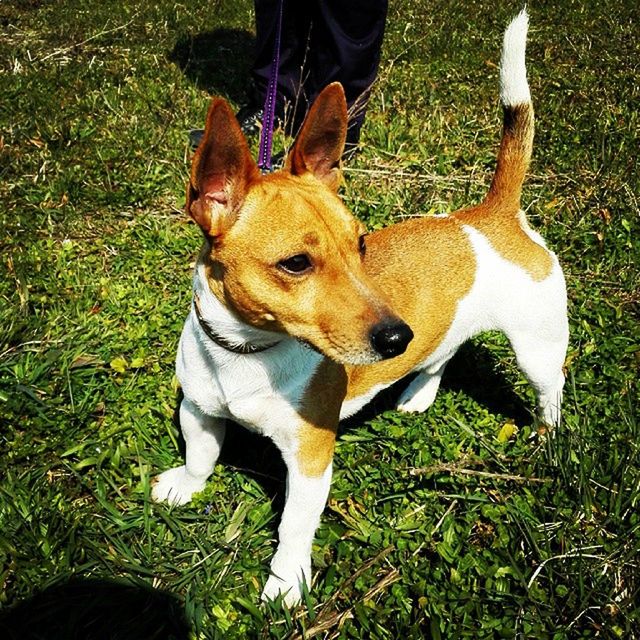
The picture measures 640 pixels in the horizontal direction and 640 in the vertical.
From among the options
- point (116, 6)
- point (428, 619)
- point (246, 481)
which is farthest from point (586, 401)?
point (116, 6)

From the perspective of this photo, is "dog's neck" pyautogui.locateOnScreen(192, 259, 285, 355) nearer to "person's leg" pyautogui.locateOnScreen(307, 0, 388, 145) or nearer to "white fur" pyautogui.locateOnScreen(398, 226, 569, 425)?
"white fur" pyautogui.locateOnScreen(398, 226, 569, 425)

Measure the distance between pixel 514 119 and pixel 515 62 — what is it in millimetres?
288

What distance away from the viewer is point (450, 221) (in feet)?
11.5

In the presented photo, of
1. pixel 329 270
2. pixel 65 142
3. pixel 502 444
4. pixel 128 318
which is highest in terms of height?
pixel 329 270

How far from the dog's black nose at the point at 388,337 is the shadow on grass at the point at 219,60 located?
5483 millimetres

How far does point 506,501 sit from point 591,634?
27.8 inches

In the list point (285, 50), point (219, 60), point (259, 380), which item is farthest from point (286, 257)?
point (219, 60)

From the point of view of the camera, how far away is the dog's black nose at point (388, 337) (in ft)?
7.64

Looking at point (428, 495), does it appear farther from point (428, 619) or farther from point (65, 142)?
point (65, 142)

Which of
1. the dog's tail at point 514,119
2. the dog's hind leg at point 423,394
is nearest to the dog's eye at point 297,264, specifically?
the dog's tail at point 514,119

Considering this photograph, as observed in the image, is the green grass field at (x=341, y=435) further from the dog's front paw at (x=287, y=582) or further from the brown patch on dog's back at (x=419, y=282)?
the brown patch on dog's back at (x=419, y=282)

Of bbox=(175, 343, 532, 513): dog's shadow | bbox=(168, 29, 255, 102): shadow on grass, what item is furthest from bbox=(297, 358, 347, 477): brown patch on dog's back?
bbox=(168, 29, 255, 102): shadow on grass

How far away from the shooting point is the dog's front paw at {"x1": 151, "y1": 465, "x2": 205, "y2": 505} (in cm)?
330

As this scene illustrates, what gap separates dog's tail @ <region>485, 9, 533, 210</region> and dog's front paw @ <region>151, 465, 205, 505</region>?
2229 mm
